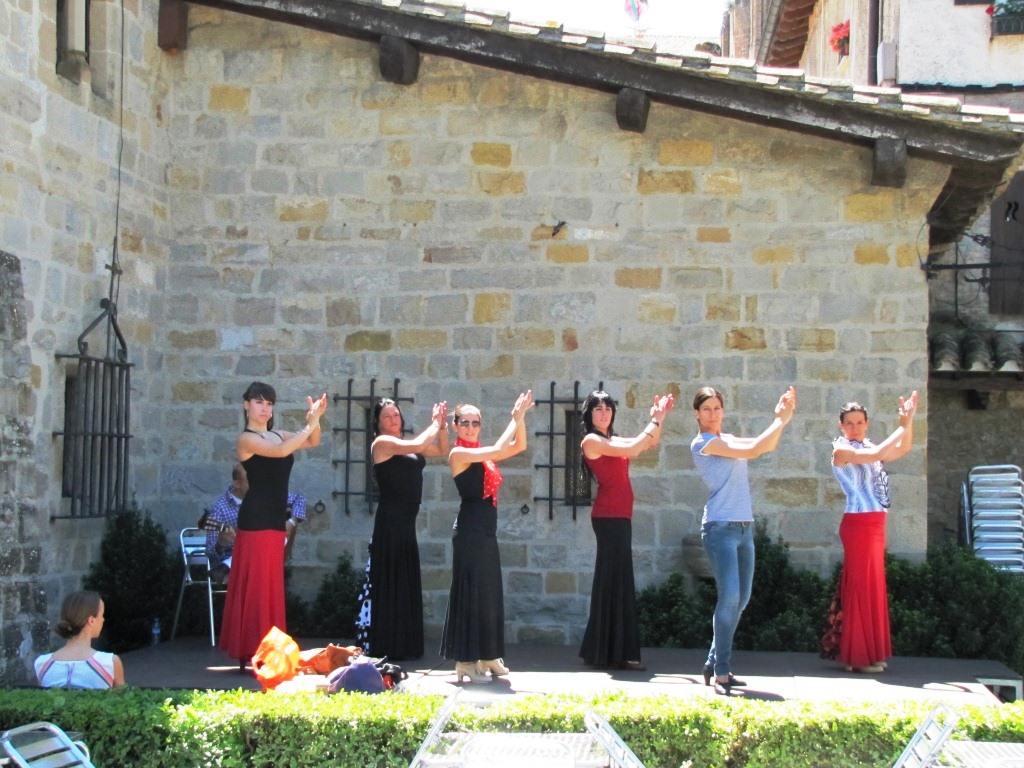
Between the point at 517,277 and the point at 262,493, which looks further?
the point at 517,277

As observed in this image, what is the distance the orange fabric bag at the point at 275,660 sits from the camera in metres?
7.09

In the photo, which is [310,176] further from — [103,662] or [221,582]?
[103,662]

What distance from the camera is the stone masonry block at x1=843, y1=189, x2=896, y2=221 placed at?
9578 mm

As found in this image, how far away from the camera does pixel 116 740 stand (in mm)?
6023

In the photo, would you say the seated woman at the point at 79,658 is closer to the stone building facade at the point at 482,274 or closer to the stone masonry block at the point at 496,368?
the stone building facade at the point at 482,274

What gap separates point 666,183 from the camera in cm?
979

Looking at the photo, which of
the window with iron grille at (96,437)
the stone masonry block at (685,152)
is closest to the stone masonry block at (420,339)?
the window with iron grille at (96,437)

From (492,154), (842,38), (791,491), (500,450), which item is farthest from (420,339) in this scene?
(842,38)

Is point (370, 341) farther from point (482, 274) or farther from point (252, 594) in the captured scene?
point (252, 594)

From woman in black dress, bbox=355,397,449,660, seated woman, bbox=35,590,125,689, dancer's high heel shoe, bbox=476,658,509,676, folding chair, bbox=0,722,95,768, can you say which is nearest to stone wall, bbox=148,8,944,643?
woman in black dress, bbox=355,397,449,660

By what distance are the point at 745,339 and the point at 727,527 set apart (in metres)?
2.50

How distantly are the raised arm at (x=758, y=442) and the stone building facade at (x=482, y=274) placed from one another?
2.09 meters

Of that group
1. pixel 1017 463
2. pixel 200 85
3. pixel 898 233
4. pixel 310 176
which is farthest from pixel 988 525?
pixel 200 85

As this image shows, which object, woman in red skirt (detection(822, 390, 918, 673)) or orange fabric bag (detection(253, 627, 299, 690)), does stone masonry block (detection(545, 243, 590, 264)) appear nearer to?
woman in red skirt (detection(822, 390, 918, 673))
